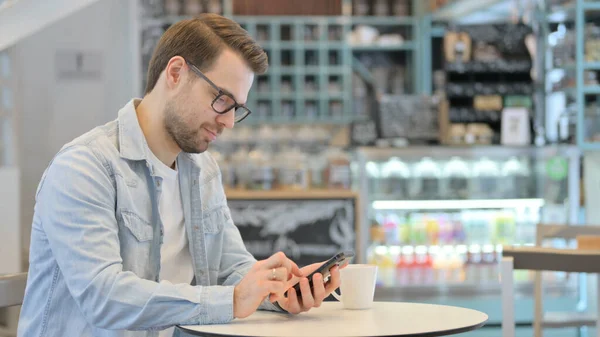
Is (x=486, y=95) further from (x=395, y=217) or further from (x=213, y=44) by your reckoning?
(x=213, y=44)

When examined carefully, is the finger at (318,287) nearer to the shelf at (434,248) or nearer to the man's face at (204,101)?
the man's face at (204,101)

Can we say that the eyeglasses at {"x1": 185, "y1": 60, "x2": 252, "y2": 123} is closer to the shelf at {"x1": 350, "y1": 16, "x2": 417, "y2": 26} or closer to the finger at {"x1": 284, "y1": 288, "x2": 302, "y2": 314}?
the finger at {"x1": 284, "y1": 288, "x2": 302, "y2": 314}

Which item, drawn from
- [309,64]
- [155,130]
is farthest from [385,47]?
[155,130]

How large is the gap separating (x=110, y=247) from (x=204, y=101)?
16.3 inches

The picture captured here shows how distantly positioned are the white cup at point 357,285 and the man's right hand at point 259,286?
23cm

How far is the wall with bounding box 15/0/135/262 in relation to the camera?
6.04m

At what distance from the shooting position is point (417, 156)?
5680 millimetres

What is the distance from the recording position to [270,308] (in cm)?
204

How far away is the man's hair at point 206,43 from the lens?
Answer: 1980 mm

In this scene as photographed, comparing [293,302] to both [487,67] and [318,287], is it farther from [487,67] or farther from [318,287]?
[487,67]

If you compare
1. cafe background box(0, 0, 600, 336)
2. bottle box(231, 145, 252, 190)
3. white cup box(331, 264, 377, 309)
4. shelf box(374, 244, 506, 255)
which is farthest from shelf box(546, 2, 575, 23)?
white cup box(331, 264, 377, 309)

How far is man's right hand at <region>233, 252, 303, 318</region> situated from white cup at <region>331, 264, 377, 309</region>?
0.77 feet

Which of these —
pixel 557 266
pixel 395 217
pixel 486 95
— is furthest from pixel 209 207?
pixel 486 95

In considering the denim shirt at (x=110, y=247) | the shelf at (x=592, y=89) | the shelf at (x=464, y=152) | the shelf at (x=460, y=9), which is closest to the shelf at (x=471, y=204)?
the shelf at (x=464, y=152)
